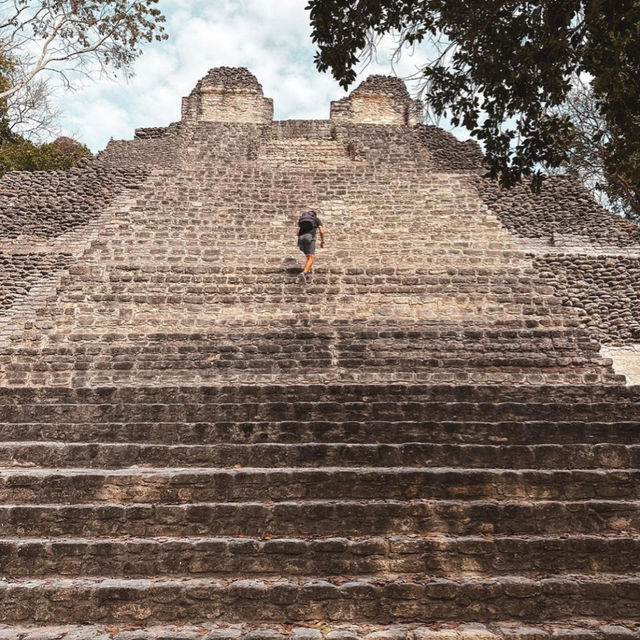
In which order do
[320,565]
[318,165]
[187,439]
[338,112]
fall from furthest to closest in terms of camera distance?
1. [338,112]
2. [318,165]
3. [187,439]
4. [320,565]

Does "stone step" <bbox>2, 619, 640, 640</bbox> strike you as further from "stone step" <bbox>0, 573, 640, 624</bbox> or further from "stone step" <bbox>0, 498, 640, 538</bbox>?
"stone step" <bbox>0, 498, 640, 538</bbox>

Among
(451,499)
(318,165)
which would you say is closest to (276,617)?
(451,499)

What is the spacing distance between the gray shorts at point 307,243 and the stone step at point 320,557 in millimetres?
5303

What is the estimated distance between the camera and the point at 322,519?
3.11 metres

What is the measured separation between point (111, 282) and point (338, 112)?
12509 mm

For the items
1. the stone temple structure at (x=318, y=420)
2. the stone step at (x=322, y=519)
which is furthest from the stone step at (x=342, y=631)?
the stone step at (x=322, y=519)

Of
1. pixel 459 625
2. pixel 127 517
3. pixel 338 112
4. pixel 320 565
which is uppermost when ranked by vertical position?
pixel 338 112

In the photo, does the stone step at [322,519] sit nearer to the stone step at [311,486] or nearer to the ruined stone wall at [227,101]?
the stone step at [311,486]

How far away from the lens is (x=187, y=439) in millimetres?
3889

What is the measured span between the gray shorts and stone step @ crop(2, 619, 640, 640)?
571 centimetres

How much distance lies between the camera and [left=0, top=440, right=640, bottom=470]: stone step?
3.51 meters

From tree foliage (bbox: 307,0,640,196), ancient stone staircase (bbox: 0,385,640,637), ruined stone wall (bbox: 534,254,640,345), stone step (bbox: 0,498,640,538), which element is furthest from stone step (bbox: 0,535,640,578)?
ruined stone wall (bbox: 534,254,640,345)

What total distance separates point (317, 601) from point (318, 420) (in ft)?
5.60

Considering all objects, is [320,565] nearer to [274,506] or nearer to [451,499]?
[274,506]
